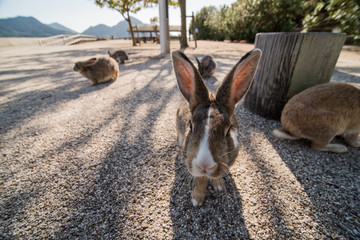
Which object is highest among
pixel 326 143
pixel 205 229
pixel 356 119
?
pixel 356 119

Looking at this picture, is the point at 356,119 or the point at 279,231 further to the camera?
the point at 356,119

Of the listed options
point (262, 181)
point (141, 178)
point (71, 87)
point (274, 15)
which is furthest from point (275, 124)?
point (274, 15)

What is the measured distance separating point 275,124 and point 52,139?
395 centimetres

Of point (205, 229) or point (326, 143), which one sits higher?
point (326, 143)

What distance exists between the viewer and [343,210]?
5.06ft

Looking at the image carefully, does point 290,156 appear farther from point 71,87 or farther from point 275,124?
point 71,87

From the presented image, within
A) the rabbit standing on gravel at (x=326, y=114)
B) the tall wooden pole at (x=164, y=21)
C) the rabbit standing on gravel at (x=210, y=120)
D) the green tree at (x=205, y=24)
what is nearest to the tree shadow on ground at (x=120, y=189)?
the rabbit standing on gravel at (x=210, y=120)

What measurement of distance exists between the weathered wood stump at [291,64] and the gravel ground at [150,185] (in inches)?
20.2

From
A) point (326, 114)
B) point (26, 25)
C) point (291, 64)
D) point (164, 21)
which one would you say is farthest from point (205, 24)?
point (26, 25)

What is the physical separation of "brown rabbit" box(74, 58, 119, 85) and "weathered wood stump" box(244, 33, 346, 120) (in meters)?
4.48

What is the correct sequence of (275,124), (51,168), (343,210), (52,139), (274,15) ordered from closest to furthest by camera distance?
(343,210) → (51,168) → (52,139) → (275,124) → (274,15)

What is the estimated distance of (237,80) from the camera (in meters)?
1.61

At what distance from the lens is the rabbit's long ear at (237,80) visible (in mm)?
1520

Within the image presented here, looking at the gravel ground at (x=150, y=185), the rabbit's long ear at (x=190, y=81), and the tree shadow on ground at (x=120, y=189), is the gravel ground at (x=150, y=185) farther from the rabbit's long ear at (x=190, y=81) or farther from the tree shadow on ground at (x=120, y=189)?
the rabbit's long ear at (x=190, y=81)
